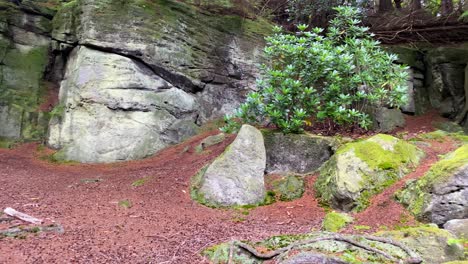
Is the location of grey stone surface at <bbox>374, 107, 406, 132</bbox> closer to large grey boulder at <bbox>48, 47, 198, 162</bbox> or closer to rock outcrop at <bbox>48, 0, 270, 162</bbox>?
rock outcrop at <bbox>48, 0, 270, 162</bbox>

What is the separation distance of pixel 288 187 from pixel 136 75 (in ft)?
20.5

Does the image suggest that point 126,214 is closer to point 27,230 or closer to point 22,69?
point 27,230

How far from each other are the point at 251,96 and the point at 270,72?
69cm

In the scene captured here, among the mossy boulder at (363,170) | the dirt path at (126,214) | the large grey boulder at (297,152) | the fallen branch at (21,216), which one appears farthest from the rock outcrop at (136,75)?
the mossy boulder at (363,170)

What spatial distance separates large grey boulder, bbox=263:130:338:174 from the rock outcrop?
4190 millimetres

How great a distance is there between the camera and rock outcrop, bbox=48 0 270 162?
1057 centimetres

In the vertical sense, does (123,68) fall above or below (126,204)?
above

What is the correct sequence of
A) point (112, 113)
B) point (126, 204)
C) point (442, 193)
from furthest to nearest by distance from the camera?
1. point (112, 113)
2. point (126, 204)
3. point (442, 193)

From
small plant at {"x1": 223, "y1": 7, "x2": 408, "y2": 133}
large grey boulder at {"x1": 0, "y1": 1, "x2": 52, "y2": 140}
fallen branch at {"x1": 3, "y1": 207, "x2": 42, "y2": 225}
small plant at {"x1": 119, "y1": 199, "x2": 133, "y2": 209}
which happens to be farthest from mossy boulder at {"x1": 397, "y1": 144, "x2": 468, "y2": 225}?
large grey boulder at {"x1": 0, "y1": 1, "x2": 52, "y2": 140}

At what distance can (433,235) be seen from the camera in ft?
13.1

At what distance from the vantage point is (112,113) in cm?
1062

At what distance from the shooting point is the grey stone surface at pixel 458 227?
14.0 ft

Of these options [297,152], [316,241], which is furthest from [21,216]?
[297,152]

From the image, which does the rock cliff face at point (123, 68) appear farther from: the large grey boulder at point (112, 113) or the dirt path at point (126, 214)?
the dirt path at point (126, 214)
